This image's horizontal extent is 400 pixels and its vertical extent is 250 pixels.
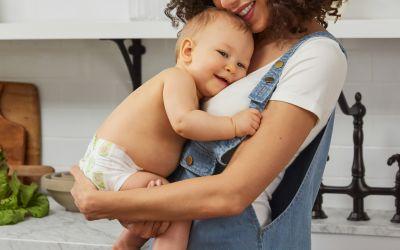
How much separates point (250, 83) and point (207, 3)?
0.84 feet

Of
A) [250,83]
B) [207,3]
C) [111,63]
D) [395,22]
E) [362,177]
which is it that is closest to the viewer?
[250,83]

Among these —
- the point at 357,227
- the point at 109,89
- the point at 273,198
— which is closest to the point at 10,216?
the point at 109,89

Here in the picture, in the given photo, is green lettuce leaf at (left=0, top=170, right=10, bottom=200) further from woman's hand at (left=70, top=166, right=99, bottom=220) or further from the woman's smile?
the woman's smile

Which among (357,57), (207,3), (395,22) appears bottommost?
(357,57)

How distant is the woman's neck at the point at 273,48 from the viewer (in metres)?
1.37

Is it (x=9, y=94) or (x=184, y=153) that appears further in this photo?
(x=9, y=94)

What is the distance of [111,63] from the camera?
8.70 feet

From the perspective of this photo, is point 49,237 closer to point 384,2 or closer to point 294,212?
point 294,212

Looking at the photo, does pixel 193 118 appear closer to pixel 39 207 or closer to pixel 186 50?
pixel 186 50

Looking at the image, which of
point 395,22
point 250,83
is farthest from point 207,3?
point 395,22

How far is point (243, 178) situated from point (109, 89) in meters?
1.51

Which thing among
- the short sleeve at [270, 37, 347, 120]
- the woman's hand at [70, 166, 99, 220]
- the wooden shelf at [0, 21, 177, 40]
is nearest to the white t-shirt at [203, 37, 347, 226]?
the short sleeve at [270, 37, 347, 120]

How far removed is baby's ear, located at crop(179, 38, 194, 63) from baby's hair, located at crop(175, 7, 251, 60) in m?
0.01

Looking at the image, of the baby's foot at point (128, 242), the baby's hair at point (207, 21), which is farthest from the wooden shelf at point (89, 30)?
the baby's foot at point (128, 242)
